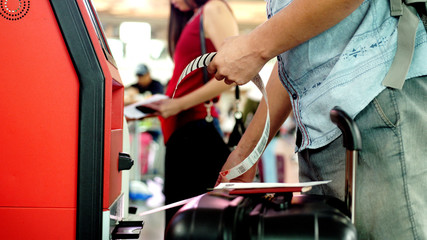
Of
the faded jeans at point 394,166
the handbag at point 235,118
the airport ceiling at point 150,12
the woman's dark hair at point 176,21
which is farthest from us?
the airport ceiling at point 150,12

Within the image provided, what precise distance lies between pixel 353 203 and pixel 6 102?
0.59 meters

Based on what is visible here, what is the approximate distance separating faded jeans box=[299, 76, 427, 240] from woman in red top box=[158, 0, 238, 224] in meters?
0.90

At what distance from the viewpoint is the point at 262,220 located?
58 centimetres

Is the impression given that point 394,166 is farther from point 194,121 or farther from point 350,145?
point 194,121

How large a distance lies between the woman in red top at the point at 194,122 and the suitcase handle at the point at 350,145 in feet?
3.25

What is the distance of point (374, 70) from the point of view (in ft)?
2.63

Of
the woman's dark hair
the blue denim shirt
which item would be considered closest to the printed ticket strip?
the blue denim shirt

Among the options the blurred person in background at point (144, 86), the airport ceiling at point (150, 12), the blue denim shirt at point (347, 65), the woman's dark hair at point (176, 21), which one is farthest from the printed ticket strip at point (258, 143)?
the airport ceiling at point (150, 12)

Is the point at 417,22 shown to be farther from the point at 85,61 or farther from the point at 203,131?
the point at 203,131

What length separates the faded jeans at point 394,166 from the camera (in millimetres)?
763

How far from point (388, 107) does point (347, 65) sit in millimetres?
102

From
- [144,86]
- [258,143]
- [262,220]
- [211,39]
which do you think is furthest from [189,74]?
[144,86]

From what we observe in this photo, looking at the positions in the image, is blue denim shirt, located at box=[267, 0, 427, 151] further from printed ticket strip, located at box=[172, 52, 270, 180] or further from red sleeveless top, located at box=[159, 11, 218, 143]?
red sleeveless top, located at box=[159, 11, 218, 143]

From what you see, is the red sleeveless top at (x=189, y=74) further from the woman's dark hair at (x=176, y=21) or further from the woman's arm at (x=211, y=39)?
the woman's dark hair at (x=176, y=21)
